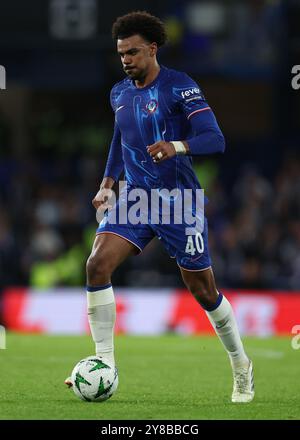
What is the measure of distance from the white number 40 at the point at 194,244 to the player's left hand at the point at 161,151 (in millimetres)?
739

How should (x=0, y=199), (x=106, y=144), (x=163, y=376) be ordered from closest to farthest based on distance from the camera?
(x=163, y=376), (x=0, y=199), (x=106, y=144)

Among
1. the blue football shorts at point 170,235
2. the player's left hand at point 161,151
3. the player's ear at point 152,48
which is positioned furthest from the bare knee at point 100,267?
the player's ear at point 152,48

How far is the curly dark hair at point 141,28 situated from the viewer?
7.73 metres

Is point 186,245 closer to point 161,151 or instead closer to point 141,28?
point 161,151

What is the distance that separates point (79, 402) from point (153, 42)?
2.40 meters

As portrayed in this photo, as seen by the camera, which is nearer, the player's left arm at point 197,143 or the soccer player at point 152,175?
the player's left arm at point 197,143

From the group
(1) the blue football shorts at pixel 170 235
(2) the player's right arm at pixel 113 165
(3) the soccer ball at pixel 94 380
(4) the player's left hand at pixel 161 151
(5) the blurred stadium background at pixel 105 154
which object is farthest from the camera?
(5) the blurred stadium background at pixel 105 154

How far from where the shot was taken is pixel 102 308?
24.8ft

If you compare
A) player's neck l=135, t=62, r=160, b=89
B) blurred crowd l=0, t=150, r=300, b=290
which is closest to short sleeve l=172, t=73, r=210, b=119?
player's neck l=135, t=62, r=160, b=89

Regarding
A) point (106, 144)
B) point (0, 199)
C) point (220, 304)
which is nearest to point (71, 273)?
point (0, 199)

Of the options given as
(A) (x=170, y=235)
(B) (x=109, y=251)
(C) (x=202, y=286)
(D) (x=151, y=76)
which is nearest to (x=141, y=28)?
(D) (x=151, y=76)

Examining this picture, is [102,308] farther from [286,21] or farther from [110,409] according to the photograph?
[286,21]

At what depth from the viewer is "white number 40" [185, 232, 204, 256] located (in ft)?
25.3

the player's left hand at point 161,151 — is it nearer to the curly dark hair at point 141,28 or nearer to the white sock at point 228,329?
the curly dark hair at point 141,28
